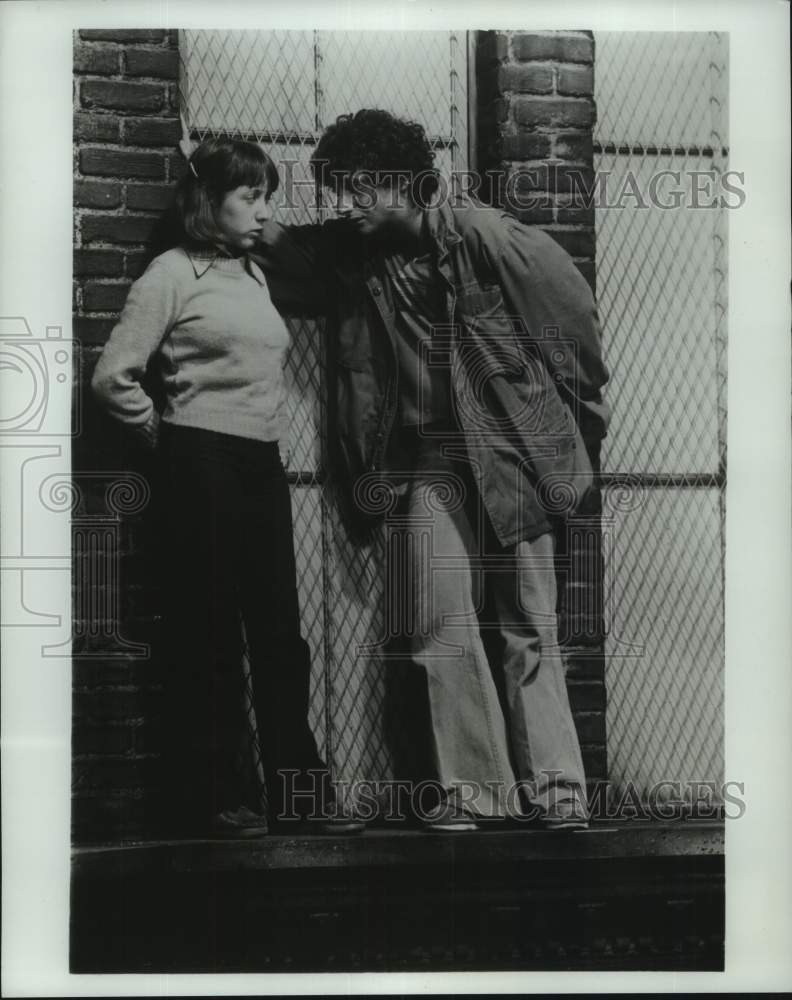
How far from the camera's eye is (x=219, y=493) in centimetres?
408

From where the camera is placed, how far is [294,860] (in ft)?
13.2

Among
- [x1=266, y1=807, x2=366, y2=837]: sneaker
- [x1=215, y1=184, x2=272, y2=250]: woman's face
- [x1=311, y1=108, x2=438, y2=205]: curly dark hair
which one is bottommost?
[x1=266, y1=807, x2=366, y2=837]: sneaker

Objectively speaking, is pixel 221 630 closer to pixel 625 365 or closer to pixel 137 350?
pixel 137 350

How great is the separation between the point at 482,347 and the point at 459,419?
0.21 metres

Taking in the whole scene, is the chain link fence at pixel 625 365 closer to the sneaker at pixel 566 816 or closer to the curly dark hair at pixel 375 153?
the curly dark hair at pixel 375 153

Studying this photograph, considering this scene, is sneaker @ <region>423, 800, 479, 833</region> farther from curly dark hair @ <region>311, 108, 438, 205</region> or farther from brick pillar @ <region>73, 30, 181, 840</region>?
curly dark hair @ <region>311, 108, 438, 205</region>

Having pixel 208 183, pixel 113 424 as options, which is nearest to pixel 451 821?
pixel 113 424

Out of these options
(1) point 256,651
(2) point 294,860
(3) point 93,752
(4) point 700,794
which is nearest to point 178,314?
(1) point 256,651

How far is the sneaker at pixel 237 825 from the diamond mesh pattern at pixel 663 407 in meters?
0.99

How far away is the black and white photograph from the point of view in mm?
4059

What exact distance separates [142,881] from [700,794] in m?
1.54

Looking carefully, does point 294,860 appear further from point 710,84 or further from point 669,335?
point 710,84

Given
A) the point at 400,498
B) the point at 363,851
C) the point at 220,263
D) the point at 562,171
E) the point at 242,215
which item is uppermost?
the point at 562,171

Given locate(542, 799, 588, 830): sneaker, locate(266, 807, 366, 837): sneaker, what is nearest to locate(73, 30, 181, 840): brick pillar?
locate(266, 807, 366, 837): sneaker
